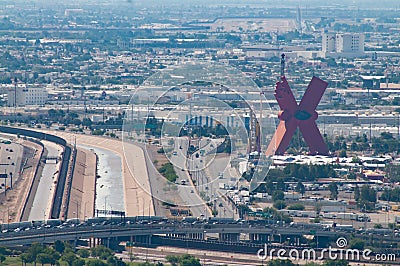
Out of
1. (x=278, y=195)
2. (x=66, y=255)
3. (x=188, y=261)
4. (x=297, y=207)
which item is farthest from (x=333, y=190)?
(x=66, y=255)

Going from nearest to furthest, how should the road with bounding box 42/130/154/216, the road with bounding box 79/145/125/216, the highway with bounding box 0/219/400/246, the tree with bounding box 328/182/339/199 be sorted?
the highway with bounding box 0/219/400/246
the road with bounding box 42/130/154/216
the road with bounding box 79/145/125/216
the tree with bounding box 328/182/339/199

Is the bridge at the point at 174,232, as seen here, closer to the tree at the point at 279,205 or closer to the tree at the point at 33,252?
the tree at the point at 33,252

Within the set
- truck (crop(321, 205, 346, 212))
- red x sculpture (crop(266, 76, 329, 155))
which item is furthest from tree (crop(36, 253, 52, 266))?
red x sculpture (crop(266, 76, 329, 155))

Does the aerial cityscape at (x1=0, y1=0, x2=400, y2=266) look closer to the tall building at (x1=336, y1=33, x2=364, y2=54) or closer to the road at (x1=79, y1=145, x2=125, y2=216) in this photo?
the road at (x1=79, y1=145, x2=125, y2=216)

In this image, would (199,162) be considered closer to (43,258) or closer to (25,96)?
(43,258)

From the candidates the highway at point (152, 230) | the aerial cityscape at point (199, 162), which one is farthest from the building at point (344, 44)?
the highway at point (152, 230)

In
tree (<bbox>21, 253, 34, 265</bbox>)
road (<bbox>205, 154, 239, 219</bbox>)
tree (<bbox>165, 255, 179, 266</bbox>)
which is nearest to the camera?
tree (<bbox>21, 253, 34, 265</bbox>)

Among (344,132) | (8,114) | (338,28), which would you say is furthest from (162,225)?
(338,28)
